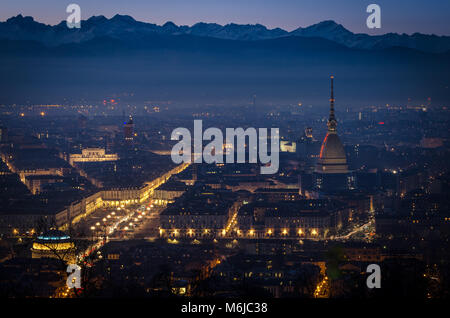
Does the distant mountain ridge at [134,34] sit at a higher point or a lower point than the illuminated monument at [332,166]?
higher

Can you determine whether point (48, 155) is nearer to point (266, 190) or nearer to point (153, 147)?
point (153, 147)

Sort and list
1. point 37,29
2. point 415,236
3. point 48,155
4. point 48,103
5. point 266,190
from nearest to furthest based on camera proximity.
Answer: point 415,236 < point 266,190 < point 37,29 < point 48,155 < point 48,103

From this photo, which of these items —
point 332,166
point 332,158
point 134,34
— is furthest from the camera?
point 134,34

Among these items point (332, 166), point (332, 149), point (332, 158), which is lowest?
point (332, 166)

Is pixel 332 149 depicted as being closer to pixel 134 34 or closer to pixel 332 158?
pixel 332 158

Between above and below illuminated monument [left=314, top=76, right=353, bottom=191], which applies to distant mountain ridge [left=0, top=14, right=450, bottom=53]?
above

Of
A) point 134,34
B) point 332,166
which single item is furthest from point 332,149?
point 134,34

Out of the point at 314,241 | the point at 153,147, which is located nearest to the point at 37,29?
the point at 314,241

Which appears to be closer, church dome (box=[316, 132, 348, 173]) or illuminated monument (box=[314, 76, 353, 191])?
illuminated monument (box=[314, 76, 353, 191])
